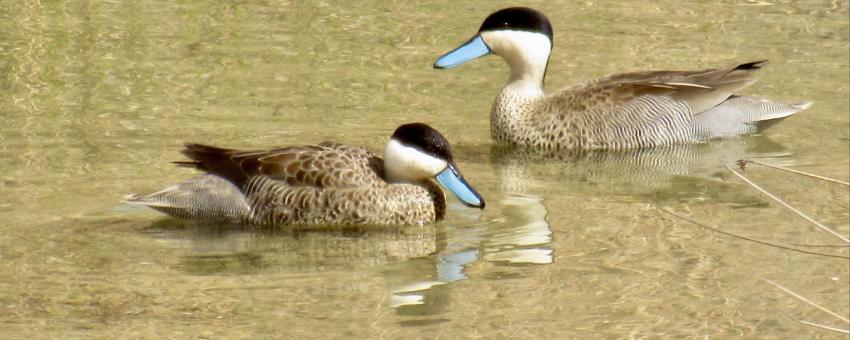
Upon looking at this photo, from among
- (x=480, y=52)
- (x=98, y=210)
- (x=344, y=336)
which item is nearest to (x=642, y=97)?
(x=480, y=52)

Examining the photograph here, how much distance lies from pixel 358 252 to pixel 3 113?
3644 mm

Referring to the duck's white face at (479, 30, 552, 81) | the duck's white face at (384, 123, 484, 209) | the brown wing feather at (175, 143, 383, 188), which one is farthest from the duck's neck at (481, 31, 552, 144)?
the duck's white face at (384, 123, 484, 209)

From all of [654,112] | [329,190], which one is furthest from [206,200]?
[654,112]

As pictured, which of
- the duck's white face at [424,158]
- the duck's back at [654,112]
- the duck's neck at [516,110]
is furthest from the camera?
the duck's neck at [516,110]

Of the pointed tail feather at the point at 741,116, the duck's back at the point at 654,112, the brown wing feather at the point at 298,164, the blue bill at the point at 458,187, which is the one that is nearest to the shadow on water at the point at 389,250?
the blue bill at the point at 458,187

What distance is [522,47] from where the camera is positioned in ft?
39.5

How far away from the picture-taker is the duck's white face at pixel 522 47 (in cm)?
1203

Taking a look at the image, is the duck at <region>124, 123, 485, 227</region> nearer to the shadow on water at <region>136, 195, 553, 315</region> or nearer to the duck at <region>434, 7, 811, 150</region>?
the shadow on water at <region>136, 195, 553, 315</region>

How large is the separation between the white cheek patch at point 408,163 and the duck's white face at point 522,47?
2761mm

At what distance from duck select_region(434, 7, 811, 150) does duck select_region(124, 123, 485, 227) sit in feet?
7.94

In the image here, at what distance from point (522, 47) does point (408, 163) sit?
9.42 feet

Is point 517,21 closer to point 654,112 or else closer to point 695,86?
point 654,112

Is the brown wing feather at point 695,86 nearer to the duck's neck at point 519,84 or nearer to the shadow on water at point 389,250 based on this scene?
the duck's neck at point 519,84

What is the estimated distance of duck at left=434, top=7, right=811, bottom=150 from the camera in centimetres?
1177
